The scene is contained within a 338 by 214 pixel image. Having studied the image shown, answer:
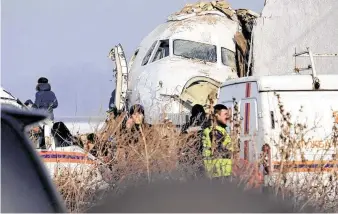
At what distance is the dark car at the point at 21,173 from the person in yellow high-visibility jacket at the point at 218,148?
16.4 ft

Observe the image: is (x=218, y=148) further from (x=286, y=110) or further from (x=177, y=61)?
(x=177, y=61)

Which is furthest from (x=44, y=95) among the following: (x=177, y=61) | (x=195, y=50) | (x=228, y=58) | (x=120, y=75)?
(x=228, y=58)

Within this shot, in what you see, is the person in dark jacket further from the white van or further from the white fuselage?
the white van

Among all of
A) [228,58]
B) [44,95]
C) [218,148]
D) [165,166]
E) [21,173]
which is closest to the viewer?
[21,173]

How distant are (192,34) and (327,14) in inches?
147

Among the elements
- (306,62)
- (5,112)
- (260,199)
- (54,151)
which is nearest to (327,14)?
(306,62)

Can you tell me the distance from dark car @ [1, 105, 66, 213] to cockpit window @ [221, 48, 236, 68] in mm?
15037

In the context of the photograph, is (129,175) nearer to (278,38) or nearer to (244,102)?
(244,102)

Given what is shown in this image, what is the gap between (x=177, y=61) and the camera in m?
18.2

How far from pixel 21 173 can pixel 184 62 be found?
14916 mm

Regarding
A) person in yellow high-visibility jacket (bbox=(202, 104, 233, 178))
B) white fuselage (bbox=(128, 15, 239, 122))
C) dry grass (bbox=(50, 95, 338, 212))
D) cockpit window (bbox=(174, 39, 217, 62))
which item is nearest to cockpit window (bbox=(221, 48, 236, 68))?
white fuselage (bbox=(128, 15, 239, 122))

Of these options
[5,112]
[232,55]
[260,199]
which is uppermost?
[232,55]

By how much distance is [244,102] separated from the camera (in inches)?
436

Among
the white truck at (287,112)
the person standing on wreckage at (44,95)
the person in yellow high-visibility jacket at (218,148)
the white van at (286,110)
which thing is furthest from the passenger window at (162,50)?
the person in yellow high-visibility jacket at (218,148)
